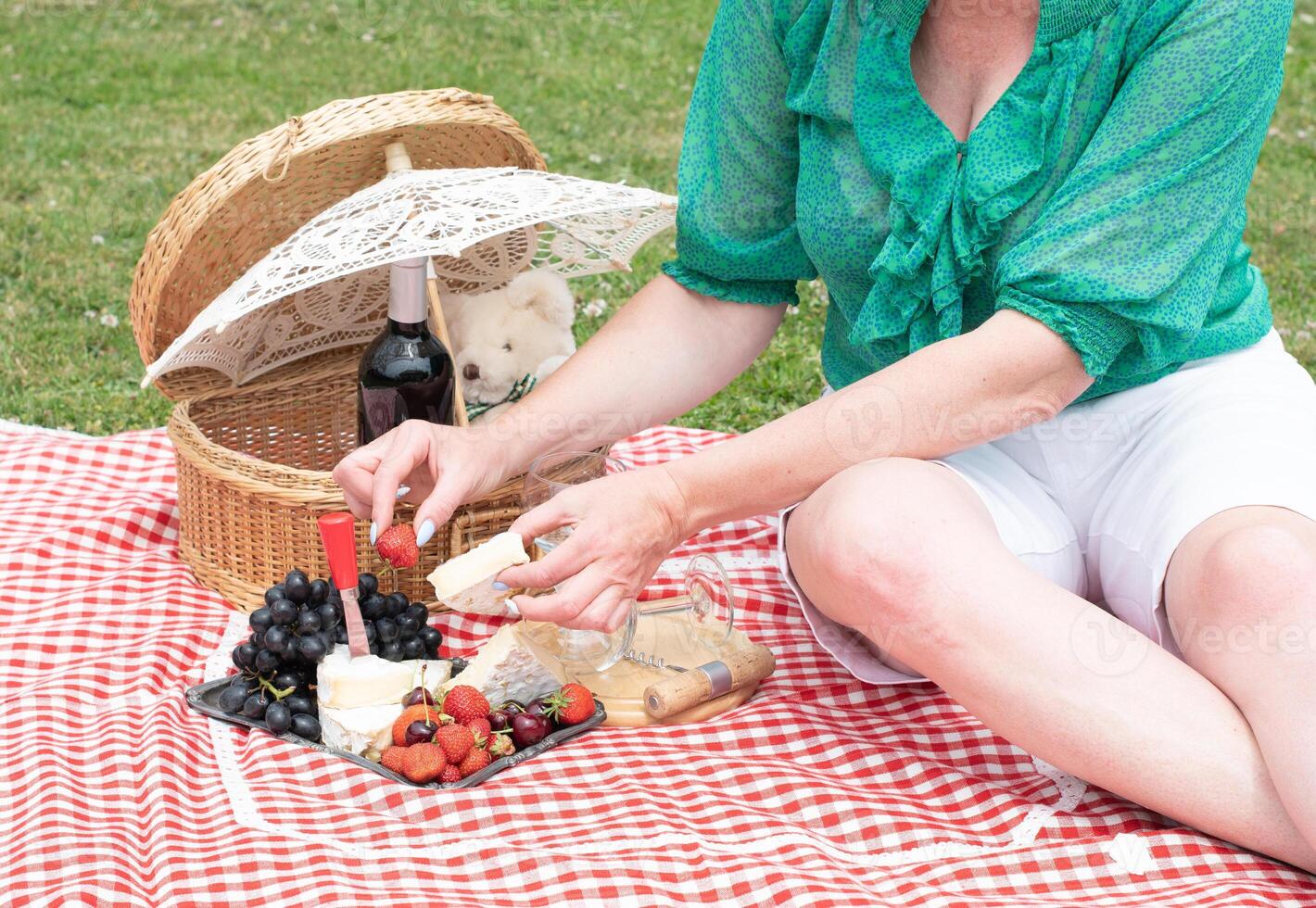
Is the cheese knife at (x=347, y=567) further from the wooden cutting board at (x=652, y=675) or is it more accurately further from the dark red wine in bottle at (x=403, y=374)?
the dark red wine in bottle at (x=403, y=374)

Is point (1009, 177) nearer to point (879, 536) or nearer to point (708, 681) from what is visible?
point (879, 536)

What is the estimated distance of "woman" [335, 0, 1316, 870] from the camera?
4.84 feet

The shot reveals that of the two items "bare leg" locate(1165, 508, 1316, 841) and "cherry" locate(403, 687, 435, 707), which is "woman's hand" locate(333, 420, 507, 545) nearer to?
"cherry" locate(403, 687, 435, 707)

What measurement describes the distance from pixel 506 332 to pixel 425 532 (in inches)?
29.9

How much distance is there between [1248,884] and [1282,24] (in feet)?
3.02

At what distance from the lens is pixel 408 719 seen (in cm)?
165

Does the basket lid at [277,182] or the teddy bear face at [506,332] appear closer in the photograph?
the basket lid at [277,182]

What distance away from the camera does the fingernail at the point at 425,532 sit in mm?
1621

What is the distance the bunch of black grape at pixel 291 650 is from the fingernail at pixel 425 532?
0.19m

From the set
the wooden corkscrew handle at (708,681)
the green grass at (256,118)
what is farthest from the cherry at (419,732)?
the green grass at (256,118)

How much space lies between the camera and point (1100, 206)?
1.56 metres

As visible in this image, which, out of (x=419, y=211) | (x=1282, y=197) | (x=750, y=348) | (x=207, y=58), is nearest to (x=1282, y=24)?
(x=750, y=348)

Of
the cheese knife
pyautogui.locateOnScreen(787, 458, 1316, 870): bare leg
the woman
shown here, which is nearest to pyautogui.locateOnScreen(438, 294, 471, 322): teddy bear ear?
the woman

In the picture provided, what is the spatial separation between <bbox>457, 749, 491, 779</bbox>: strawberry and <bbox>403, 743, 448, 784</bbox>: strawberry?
0.02 metres
